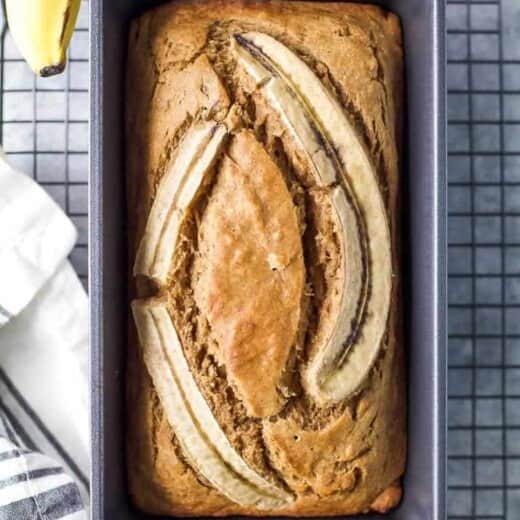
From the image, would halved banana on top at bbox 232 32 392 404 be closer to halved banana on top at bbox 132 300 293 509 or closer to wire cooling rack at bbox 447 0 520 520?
halved banana on top at bbox 132 300 293 509

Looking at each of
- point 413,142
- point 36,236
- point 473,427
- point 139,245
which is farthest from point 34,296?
A: point 473,427

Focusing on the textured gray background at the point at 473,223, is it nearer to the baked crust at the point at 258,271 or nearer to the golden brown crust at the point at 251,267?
the baked crust at the point at 258,271

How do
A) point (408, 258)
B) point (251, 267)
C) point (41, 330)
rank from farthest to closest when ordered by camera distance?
point (41, 330) < point (408, 258) < point (251, 267)

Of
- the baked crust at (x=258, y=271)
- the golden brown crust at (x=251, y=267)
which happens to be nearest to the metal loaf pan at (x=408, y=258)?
the baked crust at (x=258, y=271)

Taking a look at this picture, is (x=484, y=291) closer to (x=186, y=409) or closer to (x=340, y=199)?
(x=340, y=199)

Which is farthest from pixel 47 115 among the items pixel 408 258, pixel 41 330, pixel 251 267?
pixel 408 258

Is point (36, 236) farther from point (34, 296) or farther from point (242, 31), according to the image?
point (242, 31)
